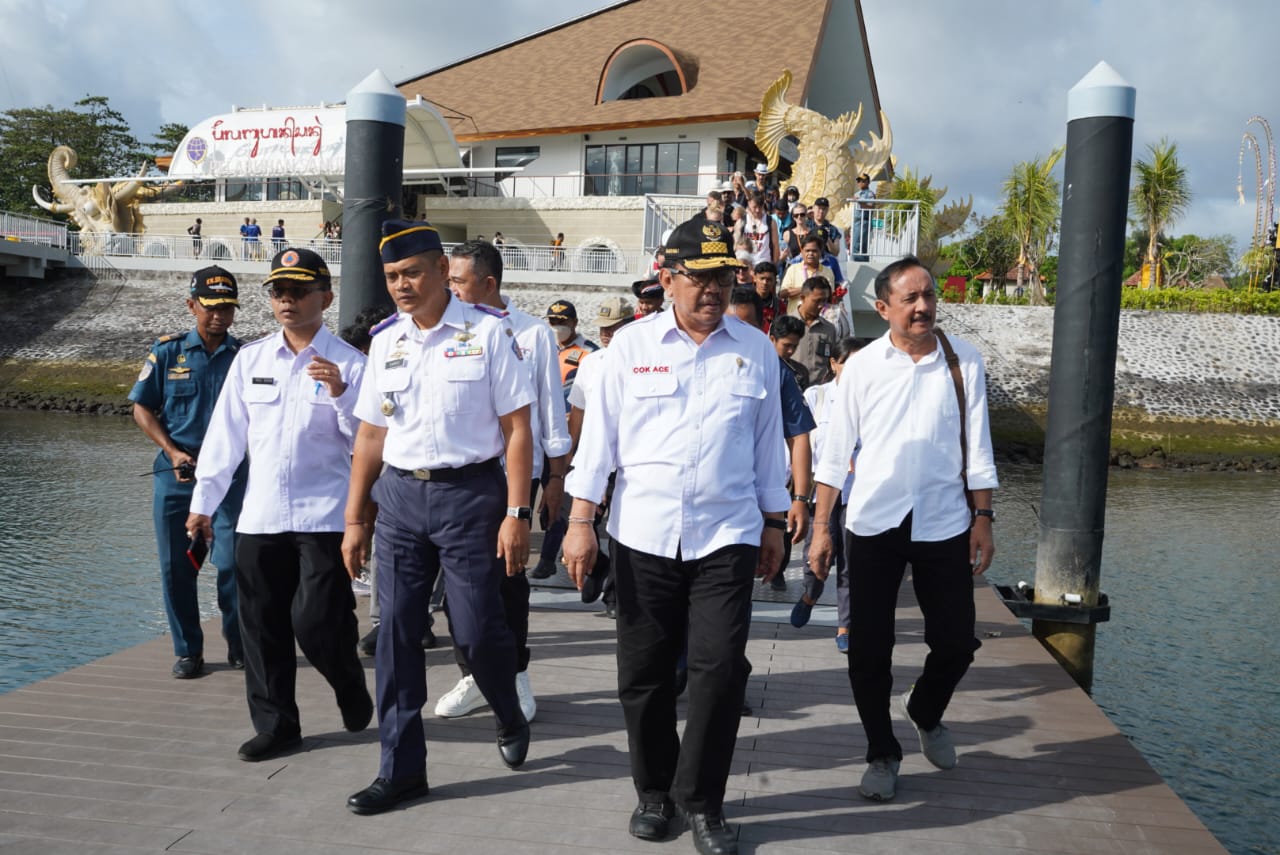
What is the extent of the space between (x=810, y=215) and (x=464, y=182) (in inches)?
896

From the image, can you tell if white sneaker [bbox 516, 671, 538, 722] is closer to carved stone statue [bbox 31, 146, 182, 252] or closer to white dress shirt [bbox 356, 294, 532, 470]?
white dress shirt [bbox 356, 294, 532, 470]

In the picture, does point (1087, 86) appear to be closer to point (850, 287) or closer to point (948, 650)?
point (948, 650)

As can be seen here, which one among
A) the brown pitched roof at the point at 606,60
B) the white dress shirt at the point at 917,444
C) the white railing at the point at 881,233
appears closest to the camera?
the white dress shirt at the point at 917,444

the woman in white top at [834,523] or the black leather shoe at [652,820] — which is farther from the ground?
the woman in white top at [834,523]

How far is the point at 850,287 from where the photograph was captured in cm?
1727

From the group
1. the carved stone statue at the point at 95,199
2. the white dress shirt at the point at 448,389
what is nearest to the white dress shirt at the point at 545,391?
the white dress shirt at the point at 448,389

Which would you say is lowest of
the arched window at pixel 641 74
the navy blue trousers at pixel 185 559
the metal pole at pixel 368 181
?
the navy blue trousers at pixel 185 559

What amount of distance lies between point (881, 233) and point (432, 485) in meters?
15.9

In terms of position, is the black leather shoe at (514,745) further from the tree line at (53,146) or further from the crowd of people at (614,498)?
the tree line at (53,146)

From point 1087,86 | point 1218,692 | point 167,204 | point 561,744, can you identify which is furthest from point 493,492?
point 167,204

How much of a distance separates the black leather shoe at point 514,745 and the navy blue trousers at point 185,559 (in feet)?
6.34

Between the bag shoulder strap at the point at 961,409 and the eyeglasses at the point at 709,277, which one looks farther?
the bag shoulder strap at the point at 961,409

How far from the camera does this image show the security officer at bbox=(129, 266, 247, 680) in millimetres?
5113

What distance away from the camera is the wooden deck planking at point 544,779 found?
3.34 m
